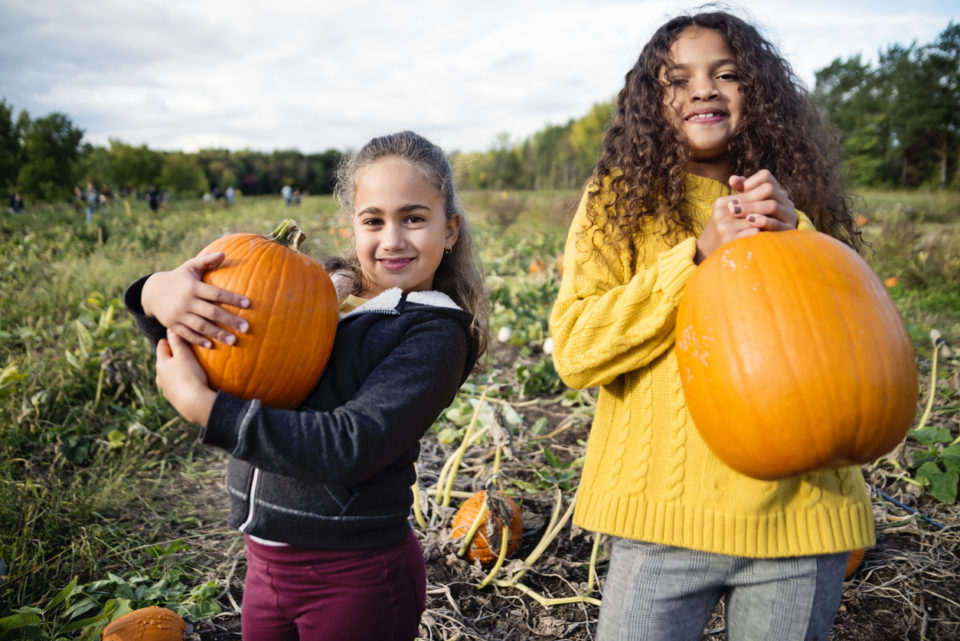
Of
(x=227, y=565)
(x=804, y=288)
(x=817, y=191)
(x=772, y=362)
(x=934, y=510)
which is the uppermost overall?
(x=817, y=191)

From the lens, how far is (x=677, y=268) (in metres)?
1.36

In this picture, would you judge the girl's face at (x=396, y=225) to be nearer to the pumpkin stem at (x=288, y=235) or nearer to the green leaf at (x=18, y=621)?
the pumpkin stem at (x=288, y=235)

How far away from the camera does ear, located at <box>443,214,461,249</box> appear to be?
1.71 metres

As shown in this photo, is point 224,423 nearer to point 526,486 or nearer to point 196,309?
point 196,309

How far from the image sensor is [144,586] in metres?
2.31

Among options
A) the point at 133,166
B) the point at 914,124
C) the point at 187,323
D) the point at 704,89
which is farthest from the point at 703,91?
the point at 133,166

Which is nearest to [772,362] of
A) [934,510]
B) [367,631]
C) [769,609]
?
[769,609]

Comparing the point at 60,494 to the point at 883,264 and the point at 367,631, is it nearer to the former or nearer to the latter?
the point at 367,631

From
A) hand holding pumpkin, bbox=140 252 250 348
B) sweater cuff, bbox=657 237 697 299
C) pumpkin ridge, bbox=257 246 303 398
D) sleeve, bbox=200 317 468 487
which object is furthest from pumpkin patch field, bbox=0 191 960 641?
hand holding pumpkin, bbox=140 252 250 348

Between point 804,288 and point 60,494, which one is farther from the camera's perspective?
point 60,494

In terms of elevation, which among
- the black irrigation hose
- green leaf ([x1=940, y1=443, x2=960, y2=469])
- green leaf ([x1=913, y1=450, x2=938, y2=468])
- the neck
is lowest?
the black irrigation hose

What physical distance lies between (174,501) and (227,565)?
0.77 m

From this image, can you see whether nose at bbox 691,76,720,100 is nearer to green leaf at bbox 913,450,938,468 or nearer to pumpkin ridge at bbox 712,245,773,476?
pumpkin ridge at bbox 712,245,773,476

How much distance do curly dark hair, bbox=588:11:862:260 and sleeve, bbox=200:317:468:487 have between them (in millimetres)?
588
